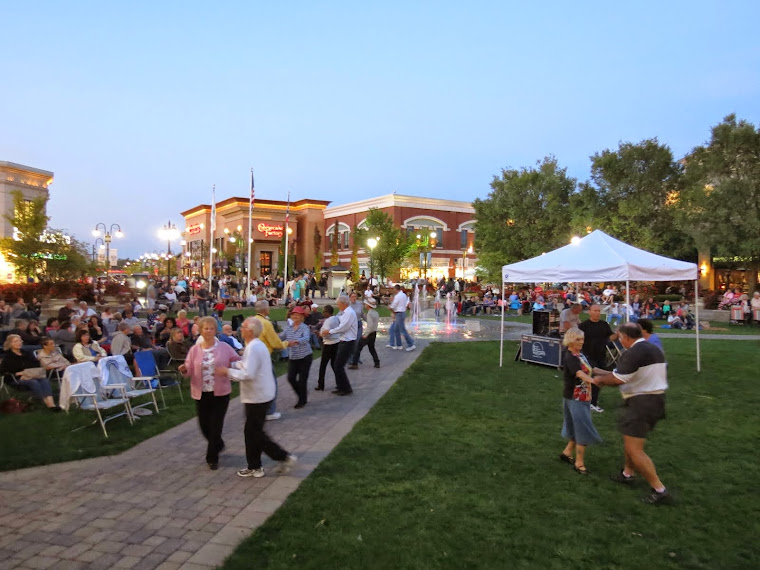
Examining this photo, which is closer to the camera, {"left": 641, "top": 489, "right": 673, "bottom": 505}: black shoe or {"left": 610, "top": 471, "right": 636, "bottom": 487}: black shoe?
{"left": 641, "top": 489, "right": 673, "bottom": 505}: black shoe

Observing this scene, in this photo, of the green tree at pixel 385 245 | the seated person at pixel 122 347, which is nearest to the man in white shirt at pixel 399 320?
the seated person at pixel 122 347

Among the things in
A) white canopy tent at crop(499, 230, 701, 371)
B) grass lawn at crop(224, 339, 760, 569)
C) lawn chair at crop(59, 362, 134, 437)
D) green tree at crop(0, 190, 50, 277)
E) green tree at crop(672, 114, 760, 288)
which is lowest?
grass lawn at crop(224, 339, 760, 569)

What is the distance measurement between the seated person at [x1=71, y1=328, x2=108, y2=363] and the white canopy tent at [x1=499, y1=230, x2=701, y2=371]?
318 inches

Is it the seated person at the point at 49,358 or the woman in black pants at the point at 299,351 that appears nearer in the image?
the woman in black pants at the point at 299,351

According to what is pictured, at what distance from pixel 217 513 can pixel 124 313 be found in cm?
1055

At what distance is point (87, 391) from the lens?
696cm

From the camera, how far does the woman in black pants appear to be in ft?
26.2

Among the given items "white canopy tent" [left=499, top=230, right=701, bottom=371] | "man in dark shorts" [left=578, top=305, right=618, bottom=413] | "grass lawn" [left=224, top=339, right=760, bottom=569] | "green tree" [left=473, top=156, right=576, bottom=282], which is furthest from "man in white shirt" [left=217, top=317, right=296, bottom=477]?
"green tree" [left=473, top=156, right=576, bottom=282]

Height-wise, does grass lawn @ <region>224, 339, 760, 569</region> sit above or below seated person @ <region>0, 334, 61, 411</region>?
below

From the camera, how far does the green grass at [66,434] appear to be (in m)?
5.93

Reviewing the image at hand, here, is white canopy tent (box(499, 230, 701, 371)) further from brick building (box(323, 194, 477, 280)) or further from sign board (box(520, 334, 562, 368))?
brick building (box(323, 194, 477, 280))

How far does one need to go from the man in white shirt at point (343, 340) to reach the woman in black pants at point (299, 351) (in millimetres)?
844

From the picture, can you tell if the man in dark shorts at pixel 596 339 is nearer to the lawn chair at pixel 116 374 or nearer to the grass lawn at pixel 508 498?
the grass lawn at pixel 508 498

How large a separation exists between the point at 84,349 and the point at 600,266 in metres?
9.94
